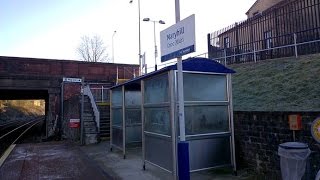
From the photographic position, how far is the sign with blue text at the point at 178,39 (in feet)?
20.4

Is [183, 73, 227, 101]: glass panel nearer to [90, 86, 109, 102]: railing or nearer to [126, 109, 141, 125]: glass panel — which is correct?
[126, 109, 141, 125]: glass panel

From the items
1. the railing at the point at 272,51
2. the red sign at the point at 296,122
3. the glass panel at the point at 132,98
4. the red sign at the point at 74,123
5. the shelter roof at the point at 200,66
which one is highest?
the railing at the point at 272,51

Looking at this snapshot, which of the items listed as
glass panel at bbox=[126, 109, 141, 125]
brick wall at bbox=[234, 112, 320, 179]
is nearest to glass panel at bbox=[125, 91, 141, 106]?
glass panel at bbox=[126, 109, 141, 125]

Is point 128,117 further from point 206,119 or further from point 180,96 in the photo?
point 180,96

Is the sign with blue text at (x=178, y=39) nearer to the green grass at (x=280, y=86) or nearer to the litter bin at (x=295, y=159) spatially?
the litter bin at (x=295, y=159)

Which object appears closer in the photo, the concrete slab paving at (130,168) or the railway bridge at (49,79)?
the concrete slab paving at (130,168)

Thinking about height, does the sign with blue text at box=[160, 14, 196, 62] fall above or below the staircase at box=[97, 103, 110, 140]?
above

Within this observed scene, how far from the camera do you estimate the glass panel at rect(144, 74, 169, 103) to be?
8531 mm

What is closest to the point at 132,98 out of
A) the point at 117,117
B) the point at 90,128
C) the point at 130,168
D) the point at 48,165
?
the point at 117,117

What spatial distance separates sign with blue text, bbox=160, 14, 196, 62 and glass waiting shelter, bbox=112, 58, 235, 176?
109 cm

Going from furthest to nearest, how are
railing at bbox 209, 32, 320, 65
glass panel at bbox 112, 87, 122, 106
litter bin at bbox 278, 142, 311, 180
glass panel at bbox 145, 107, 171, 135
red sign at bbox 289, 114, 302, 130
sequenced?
railing at bbox 209, 32, 320, 65 → glass panel at bbox 112, 87, 122, 106 → glass panel at bbox 145, 107, 171, 135 → red sign at bbox 289, 114, 302, 130 → litter bin at bbox 278, 142, 311, 180

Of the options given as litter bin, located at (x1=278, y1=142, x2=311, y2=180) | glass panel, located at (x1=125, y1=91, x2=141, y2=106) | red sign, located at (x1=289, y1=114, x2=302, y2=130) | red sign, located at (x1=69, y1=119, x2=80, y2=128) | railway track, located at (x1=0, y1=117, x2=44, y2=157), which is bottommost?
railway track, located at (x1=0, y1=117, x2=44, y2=157)

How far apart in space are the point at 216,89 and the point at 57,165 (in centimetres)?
593

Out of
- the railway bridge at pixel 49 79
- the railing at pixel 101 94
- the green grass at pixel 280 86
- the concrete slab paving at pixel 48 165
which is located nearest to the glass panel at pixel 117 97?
the concrete slab paving at pixel 48 165
